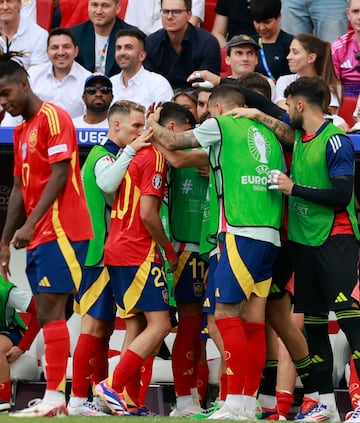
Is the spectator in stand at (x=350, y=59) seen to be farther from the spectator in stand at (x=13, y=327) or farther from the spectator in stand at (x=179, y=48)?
the spectator in stand at (x=13, y=327)

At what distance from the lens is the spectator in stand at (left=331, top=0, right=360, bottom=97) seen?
36.6 ft

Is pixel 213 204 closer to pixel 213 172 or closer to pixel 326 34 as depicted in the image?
pixel 213 172

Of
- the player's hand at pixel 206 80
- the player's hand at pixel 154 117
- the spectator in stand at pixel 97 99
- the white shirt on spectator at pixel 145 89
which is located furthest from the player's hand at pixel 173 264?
the white shirt on spectator at pixel 145 89

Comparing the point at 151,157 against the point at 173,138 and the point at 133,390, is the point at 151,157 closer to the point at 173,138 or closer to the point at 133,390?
the point at 173,138

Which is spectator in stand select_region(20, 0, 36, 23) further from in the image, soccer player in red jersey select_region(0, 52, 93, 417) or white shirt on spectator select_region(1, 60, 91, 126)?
soccer player in red jersey select_region(0, 52, 93, 417)

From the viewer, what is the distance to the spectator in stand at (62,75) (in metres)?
11.4

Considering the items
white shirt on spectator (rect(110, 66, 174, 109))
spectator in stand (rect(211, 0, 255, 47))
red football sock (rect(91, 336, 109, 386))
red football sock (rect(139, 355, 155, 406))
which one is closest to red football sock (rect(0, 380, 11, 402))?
red football sock (rect(91, 336, 109, 386))

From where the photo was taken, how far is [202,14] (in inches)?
515

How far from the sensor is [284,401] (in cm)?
862

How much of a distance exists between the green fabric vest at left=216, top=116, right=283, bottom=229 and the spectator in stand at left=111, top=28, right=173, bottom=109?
3160 millimetres

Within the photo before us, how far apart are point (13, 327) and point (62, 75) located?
9.95 ft

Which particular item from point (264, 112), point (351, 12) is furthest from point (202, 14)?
point (264, 112)

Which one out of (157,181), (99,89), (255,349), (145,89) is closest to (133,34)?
(145,89)

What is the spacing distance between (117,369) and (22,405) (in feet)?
5.36
